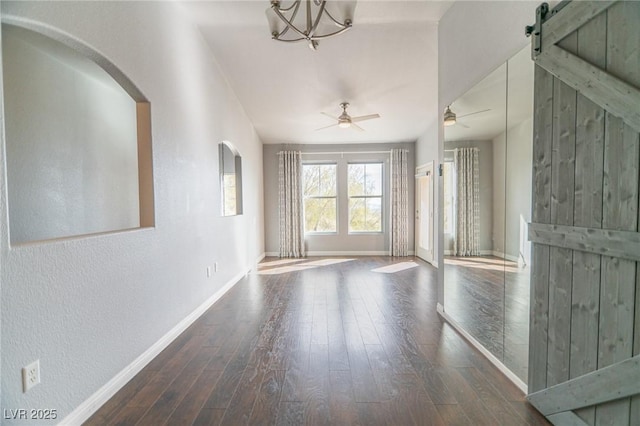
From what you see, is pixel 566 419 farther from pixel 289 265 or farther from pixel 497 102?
pixel 289 265

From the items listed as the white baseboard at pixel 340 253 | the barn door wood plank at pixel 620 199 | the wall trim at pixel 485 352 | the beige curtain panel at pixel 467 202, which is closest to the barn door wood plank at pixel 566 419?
the barn door wood plank at pixel 620 199

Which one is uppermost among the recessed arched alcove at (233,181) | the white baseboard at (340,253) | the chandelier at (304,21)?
the chandelier at (304,21)

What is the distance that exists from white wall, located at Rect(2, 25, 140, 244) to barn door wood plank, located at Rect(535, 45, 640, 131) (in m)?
3.20

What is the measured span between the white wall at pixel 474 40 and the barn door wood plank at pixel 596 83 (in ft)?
1.16

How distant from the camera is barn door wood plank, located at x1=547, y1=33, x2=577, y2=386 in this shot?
1481 millimetres

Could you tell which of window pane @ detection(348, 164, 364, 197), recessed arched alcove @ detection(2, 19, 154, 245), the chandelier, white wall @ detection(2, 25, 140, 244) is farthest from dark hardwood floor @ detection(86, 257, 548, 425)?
window pane @ detection(348, 164, 364, 197)

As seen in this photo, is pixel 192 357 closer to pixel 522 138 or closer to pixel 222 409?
pixel 222 409

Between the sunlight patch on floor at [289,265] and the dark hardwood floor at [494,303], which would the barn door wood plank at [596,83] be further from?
the sunlight patch on floor at [289,265]

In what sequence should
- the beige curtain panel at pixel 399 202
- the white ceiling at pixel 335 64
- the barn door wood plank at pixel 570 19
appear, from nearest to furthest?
the barn door wood plank at pixel 570 19 < the white ceiling at pixel 335 64 < the beige curtain panel at pixel 399 202

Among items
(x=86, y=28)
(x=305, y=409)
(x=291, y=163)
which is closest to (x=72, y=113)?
(x=86, y=28)

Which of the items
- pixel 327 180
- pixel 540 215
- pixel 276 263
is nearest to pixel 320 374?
pixel 540 215

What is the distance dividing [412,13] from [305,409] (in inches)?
144

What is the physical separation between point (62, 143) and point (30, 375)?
8.24 ft

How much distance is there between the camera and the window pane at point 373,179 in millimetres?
6922
